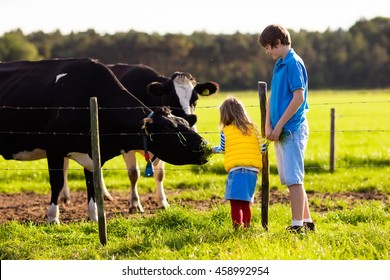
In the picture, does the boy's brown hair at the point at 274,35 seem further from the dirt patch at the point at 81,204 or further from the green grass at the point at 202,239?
the dirt patch at the point at 81,204

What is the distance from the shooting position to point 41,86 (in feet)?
32.3

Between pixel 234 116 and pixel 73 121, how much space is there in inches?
122

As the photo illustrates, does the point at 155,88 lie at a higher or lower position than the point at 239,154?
higher

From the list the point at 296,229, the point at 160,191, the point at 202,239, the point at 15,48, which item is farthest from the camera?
the point at 15,48

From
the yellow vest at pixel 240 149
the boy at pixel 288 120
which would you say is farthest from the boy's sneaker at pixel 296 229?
the yellow vest at pixel 240 149

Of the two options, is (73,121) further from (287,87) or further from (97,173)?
(287,87)

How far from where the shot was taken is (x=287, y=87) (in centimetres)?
688

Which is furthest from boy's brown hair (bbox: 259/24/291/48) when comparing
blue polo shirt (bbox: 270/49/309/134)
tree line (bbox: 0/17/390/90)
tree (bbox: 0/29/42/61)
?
tree line (bbox: 0/17/390/90)

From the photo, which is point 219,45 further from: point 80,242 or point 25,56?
point 80,242

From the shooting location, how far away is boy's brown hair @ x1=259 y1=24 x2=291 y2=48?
6.84 m

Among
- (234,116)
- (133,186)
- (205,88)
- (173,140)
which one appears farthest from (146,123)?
(205,88)

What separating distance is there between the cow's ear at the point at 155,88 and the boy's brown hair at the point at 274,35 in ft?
12.9

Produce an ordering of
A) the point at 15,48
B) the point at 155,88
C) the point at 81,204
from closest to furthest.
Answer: the point at 155,88
the point at 81,204
the point at 15,48

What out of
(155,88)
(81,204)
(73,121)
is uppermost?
(155,88)
